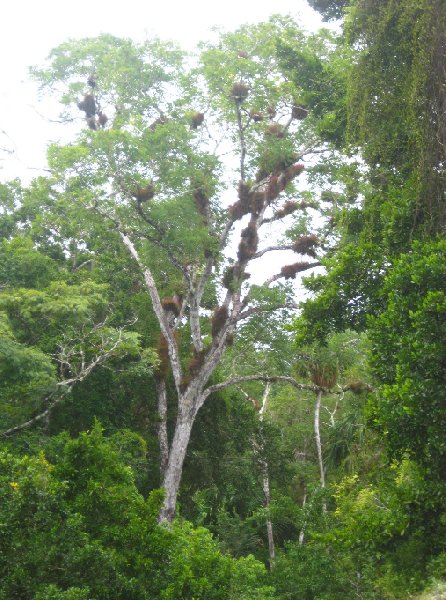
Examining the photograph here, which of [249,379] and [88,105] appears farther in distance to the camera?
[88,105]

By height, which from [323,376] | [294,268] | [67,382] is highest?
[294,268]

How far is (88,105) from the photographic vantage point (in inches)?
754

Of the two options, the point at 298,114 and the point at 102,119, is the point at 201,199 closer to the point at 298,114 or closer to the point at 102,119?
the point at 298,114

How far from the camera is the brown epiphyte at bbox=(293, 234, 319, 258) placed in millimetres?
16375

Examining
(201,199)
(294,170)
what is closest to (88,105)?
(201,199)

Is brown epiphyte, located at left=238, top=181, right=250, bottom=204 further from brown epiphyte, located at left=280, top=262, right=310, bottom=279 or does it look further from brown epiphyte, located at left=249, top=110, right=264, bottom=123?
brown epiphyte, located at left=280, top=262, right=310, bottom=279

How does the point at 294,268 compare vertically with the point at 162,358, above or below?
above

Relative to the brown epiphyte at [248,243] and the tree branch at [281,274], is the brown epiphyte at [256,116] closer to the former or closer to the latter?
the brown epiphyte at [248,243]

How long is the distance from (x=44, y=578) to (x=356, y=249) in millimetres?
5256

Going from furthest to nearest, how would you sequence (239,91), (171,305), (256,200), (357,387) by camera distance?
(171,305), (256,200), (357,387), (239,91)

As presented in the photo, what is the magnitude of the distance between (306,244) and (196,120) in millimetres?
4326

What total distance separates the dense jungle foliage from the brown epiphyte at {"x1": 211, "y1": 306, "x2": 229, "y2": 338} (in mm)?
57

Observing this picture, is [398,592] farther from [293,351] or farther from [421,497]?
[293,351]

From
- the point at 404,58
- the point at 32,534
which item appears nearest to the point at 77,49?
the point at 404,58
